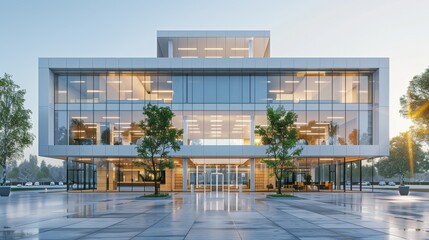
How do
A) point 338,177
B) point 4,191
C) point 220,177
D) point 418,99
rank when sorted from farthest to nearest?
1. point 338,177
2. point 220,177
3. point 418,99
4. point 4,191

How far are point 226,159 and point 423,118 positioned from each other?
27332 mm

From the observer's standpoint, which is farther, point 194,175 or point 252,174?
point 194,175

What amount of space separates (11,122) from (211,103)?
24344 mm

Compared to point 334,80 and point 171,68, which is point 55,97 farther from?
point 334,80

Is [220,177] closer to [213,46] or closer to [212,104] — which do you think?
[212,104]

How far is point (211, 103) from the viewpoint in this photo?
54.1m

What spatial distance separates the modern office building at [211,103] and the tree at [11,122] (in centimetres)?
275

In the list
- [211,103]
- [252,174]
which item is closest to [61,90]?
[211,103]

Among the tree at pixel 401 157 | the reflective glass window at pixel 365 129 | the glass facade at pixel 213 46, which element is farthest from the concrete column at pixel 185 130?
the tree at pixel 401 157

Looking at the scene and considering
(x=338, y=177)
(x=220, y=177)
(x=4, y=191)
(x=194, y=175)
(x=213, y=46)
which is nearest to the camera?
(x=4, y=191)

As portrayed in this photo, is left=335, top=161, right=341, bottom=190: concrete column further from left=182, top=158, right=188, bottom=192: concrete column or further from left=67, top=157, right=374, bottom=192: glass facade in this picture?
left=182, top=158, right=188, bottom=192: concrete column

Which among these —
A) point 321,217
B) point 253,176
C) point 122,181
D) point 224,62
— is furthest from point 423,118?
point 321,217

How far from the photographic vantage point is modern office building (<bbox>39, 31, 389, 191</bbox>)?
53312 mm

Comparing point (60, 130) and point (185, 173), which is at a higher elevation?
point (60, 130)
